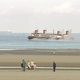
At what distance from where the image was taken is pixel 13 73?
3819 cm

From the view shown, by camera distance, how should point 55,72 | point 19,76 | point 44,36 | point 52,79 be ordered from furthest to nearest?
point 44,36 → point 55,72 → point 19,76 → point 52,79

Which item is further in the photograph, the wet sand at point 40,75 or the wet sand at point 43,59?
the wet sand at point 43,59

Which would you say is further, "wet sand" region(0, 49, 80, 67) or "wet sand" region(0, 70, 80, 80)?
"wet sand" region(0, 49, 80, 67)

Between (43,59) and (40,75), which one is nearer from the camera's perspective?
(40,75)

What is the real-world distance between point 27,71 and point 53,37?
15136 cm

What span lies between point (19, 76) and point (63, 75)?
12.1 feet

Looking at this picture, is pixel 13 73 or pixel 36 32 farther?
pixel 36 32

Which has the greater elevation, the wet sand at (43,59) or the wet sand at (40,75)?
the wet sand at (40,75)

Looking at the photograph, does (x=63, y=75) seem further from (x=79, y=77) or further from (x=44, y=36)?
(x=44, y=36)

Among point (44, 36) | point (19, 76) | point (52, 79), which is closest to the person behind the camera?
point (52, 79)

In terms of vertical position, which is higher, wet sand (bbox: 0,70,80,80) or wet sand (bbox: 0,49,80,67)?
wet sand (bbox: 0,70,80,80)

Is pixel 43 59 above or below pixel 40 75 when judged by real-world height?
below

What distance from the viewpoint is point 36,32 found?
191500mm

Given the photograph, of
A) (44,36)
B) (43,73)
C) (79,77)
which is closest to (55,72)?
(43,73)
